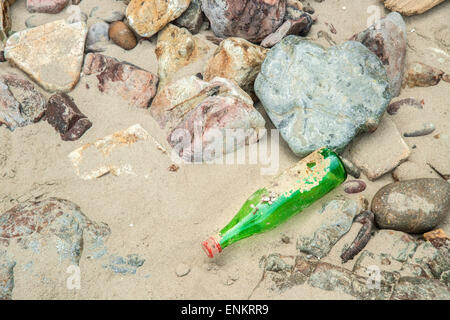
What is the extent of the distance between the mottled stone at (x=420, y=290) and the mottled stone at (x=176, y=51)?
65.5 inches

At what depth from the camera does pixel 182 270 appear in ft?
6.33

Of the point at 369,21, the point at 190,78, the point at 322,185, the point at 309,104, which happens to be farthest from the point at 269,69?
the point at 369,21

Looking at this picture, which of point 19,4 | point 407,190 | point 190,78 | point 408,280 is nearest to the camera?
point 408,280

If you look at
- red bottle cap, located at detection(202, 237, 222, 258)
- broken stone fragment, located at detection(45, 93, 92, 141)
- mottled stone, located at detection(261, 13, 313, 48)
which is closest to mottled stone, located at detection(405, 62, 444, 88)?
mottled stone, located at detection(261, 13, 313, 48)

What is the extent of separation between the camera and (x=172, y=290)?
1.87 metres

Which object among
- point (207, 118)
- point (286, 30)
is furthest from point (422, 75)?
point (207, 118)

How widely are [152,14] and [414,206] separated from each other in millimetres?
1872

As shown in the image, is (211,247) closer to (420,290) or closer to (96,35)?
(420,290)

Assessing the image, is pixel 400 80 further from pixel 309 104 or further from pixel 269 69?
pixel 269 69

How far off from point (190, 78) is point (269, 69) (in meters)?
0.46

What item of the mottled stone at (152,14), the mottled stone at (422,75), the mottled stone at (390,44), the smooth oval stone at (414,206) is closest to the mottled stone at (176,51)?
the mottled stone at (152,14)

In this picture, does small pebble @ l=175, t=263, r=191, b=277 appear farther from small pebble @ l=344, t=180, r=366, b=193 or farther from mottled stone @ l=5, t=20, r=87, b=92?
mottled stone @ l=5, t=20, r=87, b=92

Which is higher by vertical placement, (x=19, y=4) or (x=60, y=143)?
(x=19, y=4)

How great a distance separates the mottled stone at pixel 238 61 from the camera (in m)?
2.47
